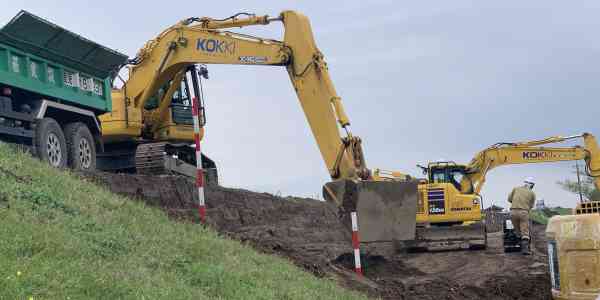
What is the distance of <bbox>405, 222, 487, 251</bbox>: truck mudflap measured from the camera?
2216 cm

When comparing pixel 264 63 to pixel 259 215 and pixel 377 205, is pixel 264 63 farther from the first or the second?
pixel 377 205

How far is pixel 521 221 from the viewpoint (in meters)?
18.8

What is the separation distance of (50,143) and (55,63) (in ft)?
4.72

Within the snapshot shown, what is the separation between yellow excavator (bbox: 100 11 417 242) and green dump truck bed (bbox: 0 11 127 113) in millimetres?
2047

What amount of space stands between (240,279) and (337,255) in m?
7.87

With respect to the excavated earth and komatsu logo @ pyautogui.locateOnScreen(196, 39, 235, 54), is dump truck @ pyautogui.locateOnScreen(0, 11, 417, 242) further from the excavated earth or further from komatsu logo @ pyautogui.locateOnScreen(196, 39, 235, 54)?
the excavated earth

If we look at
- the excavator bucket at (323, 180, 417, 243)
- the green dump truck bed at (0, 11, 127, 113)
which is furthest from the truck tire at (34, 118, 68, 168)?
the excavator bucket at (323, 180, 417, 243)

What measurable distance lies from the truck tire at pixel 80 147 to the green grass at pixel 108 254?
12.0 ft

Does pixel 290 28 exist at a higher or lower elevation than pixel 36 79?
higher

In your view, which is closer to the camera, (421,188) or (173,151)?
(173,151)

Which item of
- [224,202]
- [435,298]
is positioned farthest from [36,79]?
[435,298]

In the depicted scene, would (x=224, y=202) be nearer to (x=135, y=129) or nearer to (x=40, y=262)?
(x=135, y=129)

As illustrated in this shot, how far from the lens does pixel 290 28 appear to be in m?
17.8

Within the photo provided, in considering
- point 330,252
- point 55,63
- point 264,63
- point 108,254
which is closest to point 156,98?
point 264,63
